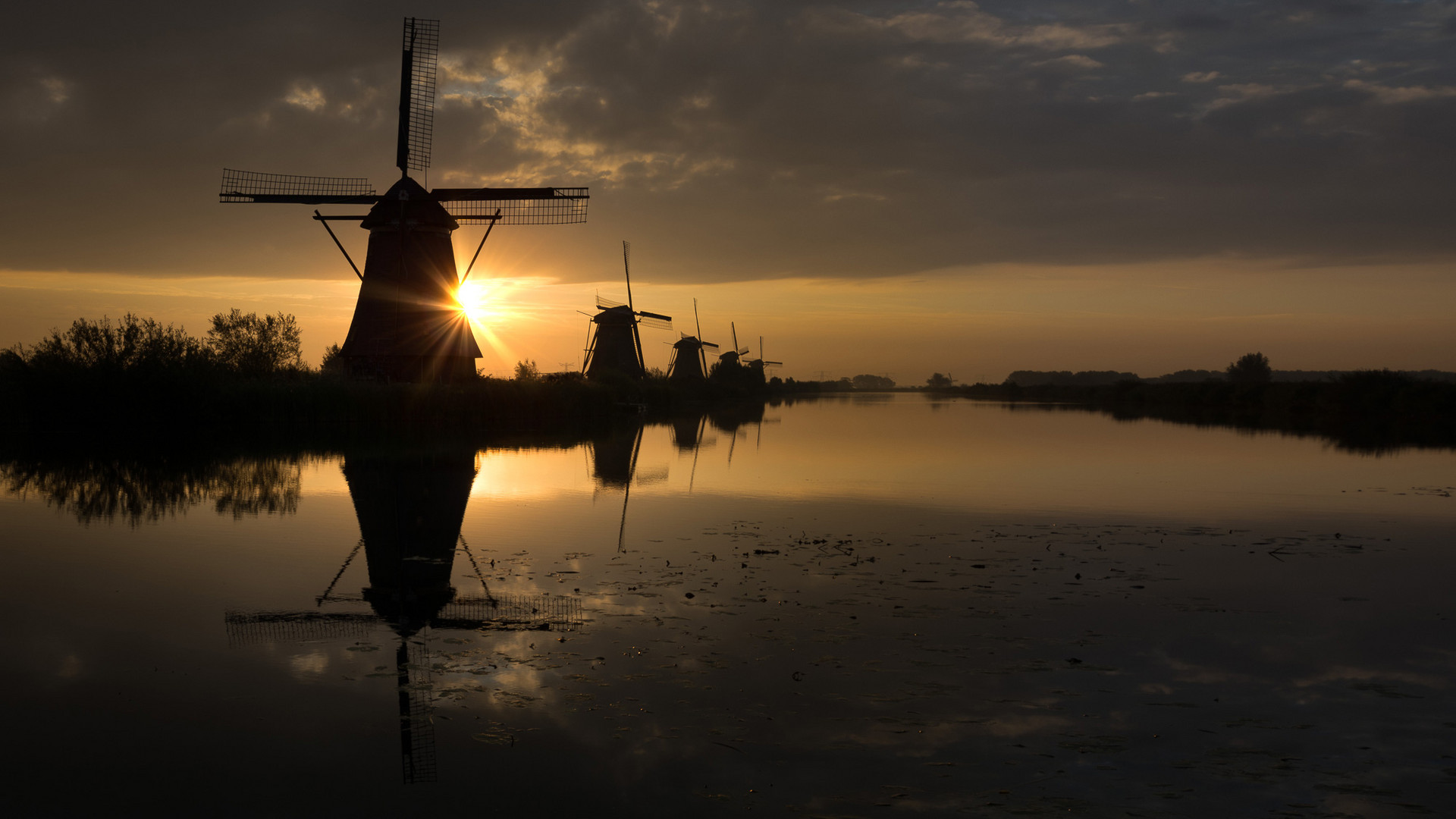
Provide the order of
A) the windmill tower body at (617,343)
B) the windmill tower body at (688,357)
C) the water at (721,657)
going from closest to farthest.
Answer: the water at (721,657) → the windmill tower body at (617,343) → the windmill tower body at (688,357)

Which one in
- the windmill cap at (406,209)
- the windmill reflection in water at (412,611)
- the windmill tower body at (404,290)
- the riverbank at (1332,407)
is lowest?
the windmill reflection in water at (412,611)

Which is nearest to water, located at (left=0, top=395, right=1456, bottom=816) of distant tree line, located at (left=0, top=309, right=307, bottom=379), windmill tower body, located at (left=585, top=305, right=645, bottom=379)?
distant tree line, located at (left=0, top=309, right=307, bottom=379)

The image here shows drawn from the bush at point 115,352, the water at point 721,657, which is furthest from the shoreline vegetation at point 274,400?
the water at point 721,657

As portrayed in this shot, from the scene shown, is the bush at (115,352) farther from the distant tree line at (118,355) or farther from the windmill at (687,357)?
the windmill at (687,357)

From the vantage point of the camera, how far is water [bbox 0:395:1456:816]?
448 centimetres

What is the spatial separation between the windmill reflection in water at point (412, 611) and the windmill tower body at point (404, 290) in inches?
856

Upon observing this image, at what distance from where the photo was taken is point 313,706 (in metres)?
5.45

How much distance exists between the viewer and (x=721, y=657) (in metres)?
6.35

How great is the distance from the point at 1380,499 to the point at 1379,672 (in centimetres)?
1171

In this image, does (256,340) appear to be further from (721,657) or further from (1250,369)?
(1250,369)

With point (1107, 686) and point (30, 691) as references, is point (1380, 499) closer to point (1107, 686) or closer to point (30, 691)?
point (1107, 686)

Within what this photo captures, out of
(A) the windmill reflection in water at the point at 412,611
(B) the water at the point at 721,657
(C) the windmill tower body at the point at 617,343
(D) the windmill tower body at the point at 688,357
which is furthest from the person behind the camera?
(D) the windmill tower body at the point at 688,357

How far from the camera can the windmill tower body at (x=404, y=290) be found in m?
32.7

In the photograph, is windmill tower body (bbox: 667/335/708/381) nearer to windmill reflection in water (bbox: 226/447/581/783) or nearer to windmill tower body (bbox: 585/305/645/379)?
windmill tower body (bbox: 585/305/645/379)
